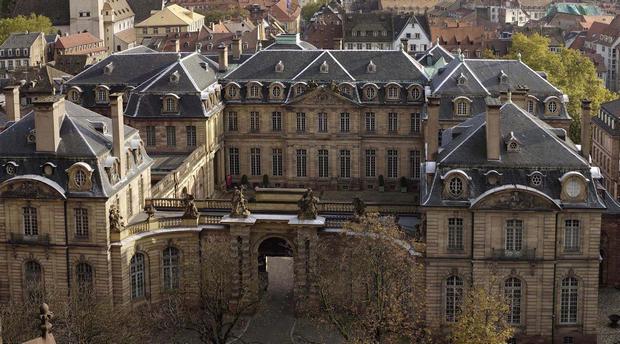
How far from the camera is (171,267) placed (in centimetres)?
7494

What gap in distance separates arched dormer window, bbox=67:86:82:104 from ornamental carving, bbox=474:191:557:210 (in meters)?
47.2

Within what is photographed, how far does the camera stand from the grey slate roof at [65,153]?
69750 millimetres

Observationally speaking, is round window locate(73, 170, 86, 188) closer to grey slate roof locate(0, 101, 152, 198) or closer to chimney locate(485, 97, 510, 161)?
grey slate roof locate(0, 101, 152, 198)

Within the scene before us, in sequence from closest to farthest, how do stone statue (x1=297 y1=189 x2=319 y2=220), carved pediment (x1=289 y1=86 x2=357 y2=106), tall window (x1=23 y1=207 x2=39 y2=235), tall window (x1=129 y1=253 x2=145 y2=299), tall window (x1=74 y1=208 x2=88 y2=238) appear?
1. tall window (x1=74 y1=208 x2=88 y2=238)
2. tall window (x1=23 y1=207 x2=39 y2=235)
3. tall window (x1=129 y1=253 x2=145 y2=299)
4. stone statue (x1=297 y1=189 x2=319 y2=220)
5. carved pediment (x1=289 y1=86 x2=357 y2=106)

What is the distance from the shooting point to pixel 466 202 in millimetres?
66750

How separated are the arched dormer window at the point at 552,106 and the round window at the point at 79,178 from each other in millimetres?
44804

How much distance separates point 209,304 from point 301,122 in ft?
115

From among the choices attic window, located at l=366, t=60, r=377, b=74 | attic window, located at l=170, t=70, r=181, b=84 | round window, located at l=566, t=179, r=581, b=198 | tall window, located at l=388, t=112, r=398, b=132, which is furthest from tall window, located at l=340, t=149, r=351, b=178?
round window, located at l=566, t=179, r=581, b=198

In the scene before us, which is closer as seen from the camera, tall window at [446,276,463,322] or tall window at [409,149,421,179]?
tall window at [446,276,463,322]

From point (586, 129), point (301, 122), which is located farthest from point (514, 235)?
point (301, 122)

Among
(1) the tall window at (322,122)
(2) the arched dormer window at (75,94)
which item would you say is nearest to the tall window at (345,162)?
(1) the tall window at (322,122)

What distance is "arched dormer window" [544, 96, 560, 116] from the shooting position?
315 ft

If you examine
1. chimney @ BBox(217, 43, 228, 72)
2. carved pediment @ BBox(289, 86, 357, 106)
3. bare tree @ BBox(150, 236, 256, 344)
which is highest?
chimney @ BBox(217, 43, 228, 72)

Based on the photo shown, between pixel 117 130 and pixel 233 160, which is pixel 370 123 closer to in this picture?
pixel 233 160
